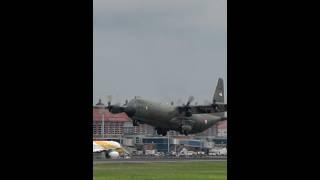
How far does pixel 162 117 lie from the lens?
Result: 23.4 m

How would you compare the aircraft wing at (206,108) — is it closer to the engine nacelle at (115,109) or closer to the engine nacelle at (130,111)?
the engine nacelle at (130,111)

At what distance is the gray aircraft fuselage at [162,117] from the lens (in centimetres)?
2191

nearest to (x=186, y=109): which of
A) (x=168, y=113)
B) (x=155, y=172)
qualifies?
(x=168, y=113)

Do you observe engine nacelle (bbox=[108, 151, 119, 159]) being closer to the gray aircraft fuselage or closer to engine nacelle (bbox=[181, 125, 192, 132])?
the gray aircraft fuselage

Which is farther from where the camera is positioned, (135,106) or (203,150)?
(203,150)

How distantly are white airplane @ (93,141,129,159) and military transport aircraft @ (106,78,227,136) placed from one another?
1710mm

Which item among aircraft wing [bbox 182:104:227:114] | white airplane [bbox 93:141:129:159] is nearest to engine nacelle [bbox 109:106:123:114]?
white airplane [bbox 93:141:129:159]

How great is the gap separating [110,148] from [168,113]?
315 cm
